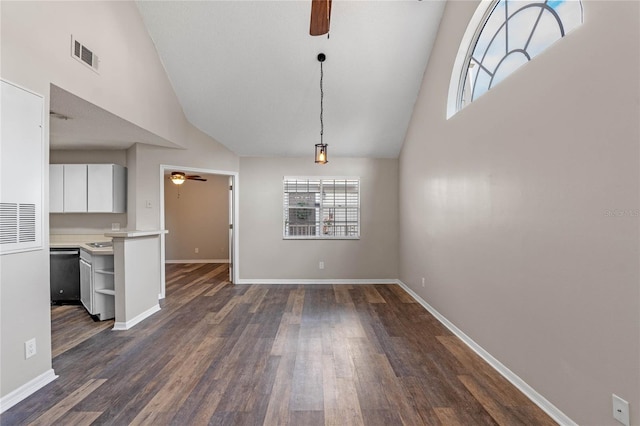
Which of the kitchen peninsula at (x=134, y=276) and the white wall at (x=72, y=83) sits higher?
the white wall at (x=72, y=83)

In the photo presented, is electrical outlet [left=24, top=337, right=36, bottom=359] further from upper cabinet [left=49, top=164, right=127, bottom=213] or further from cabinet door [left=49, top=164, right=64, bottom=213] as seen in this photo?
cabinet door [left=49, top=164, right=64, bottom=213]

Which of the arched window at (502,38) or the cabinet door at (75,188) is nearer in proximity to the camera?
the arched window at (502,38)

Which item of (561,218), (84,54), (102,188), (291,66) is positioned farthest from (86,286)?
(561,218)

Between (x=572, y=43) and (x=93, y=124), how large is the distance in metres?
4.41

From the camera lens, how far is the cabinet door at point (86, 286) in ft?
12.0

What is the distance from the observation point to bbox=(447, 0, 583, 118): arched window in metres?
1.99

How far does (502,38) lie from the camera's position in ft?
8.59

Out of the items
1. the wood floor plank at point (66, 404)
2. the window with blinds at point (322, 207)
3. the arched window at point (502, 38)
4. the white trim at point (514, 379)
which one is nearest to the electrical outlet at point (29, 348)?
the wood floor plank at point (66, 404)

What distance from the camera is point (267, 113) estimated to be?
468 cm

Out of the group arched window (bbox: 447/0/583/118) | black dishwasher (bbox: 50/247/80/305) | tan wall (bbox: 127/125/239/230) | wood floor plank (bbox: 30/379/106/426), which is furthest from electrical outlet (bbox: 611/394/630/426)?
black dishwasher (bbox: 50/247/80/305)

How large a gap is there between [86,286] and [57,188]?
1.78 m

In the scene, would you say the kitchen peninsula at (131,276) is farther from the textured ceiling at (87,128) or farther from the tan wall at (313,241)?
the tan wall at (313,241)

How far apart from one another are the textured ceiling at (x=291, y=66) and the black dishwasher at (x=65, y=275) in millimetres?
2638

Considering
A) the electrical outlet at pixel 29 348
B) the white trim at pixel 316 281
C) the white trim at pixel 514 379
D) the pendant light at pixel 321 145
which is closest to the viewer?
the white trim at pixel 514 379
